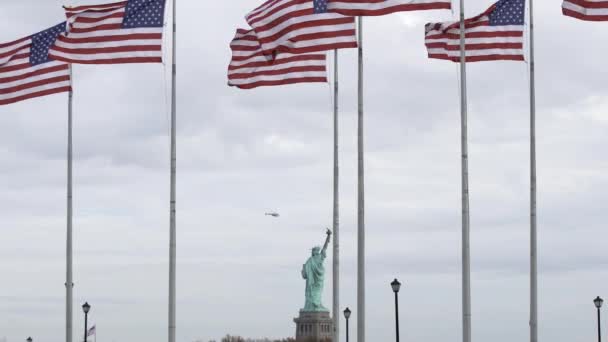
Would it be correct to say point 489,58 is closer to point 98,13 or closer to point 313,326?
point 98,13

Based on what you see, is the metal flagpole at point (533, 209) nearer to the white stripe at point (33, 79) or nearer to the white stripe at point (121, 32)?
the white stripe at point (121, 32)

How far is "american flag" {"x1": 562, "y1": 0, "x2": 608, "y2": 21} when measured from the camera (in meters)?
38.7

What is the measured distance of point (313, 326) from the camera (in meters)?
90.8

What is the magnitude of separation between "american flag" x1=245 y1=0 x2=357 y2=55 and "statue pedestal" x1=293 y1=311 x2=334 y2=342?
52.8 meters

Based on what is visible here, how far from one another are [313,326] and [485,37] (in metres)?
50.8

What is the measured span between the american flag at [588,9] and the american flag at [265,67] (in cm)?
767

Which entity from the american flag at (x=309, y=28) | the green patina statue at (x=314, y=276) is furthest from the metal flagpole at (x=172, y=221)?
the green patina statue at (x=314, y=276)

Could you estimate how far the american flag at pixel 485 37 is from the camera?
41844mm

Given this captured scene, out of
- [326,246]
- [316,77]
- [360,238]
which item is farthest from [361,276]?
[326,246]

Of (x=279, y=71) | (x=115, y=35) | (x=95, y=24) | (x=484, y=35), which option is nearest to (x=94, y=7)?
(x=95, y=24)

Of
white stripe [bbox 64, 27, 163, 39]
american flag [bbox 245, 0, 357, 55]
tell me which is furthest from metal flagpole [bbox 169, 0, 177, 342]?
american flag [bbox 245, 0, 357, 55]

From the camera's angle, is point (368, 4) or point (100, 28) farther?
point (100, 28)

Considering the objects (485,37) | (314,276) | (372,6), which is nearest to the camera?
(372,6)

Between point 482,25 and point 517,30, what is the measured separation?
3.42 ft
